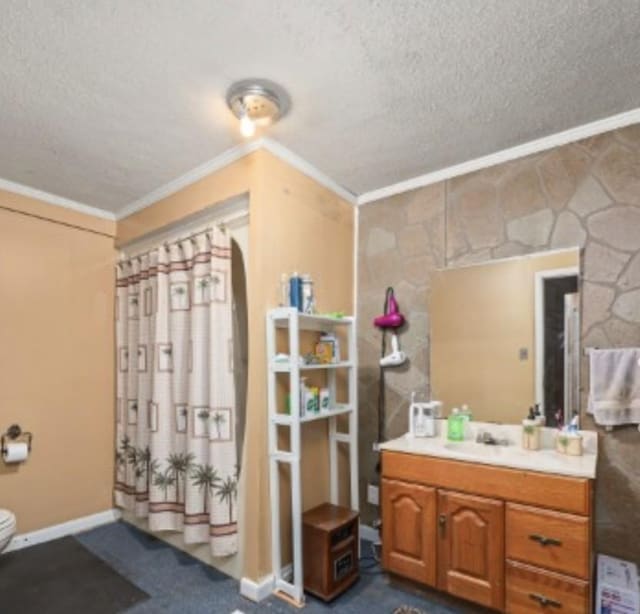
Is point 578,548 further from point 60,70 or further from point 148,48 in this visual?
point 60,70

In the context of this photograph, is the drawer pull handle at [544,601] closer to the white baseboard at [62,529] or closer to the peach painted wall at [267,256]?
the peach painted wall at [267,256]

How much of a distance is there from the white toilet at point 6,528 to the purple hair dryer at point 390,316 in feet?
7.82

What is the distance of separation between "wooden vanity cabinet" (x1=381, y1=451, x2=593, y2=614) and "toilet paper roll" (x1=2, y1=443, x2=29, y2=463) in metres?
2.26

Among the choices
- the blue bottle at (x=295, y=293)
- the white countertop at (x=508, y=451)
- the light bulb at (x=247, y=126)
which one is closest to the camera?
the white countertop at (x=508, y=451)

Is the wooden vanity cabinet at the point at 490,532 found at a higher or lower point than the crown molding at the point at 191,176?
lower

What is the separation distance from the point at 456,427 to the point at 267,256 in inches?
55.6

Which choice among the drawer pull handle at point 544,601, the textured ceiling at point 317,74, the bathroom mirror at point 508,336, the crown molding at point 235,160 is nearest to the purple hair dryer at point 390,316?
the bathroom mirror at point 508,336

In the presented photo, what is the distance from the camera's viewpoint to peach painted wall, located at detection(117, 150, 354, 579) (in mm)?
2197

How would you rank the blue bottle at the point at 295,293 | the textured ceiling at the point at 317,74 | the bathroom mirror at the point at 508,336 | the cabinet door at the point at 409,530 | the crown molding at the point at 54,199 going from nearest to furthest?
the textured ceiling at the point at 317,74, the cabinet door at the point at 409,530, the bathroom mirror at the point at 508,336, the blue bottle at the point at 295,293, the crown molding at the point at 54,199

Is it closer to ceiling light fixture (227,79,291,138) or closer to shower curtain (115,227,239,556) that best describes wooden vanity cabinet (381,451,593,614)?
shower curtain (115,227,239,556)

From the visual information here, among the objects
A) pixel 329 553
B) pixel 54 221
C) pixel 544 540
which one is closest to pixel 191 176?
pixel 54 221

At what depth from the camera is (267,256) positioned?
228cm

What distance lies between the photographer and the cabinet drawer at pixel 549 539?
5.47 ft

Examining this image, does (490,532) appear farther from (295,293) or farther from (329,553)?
(295,293)
